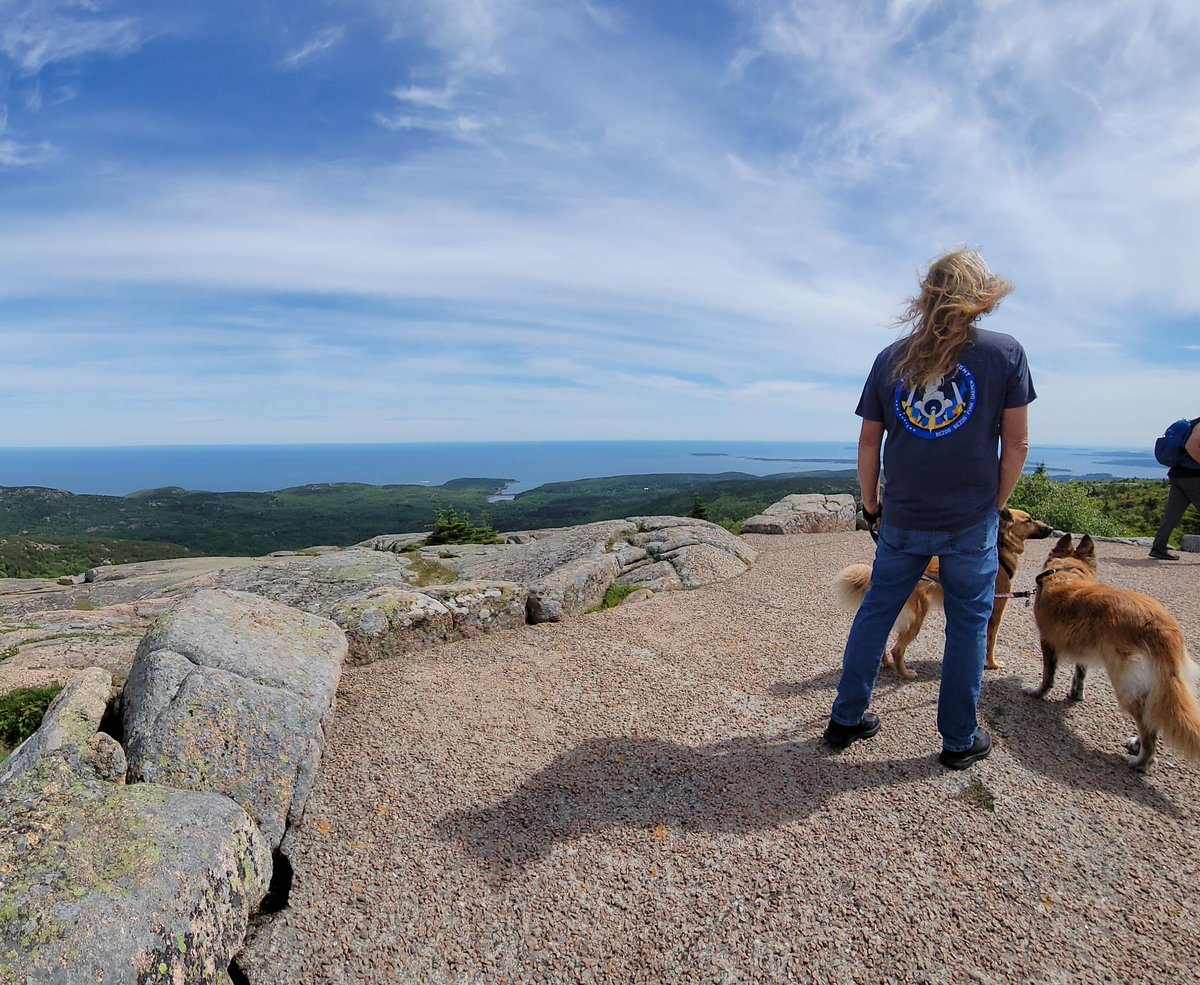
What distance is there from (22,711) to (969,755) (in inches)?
281

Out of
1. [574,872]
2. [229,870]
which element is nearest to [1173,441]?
[574,872]

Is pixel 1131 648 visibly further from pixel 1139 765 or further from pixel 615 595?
pixel 615 595

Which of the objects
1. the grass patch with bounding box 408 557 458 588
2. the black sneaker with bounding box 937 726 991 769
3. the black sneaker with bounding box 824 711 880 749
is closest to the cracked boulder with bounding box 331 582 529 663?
the grass patch with bounding box 408 557 458 588

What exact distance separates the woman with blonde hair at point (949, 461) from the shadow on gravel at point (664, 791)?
0.72 m

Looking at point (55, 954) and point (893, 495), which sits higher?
point (893, 495)

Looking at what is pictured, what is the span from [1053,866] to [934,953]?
1.12 m

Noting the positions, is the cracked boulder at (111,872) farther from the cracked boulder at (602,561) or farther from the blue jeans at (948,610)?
the cracked boulder at (602,561)

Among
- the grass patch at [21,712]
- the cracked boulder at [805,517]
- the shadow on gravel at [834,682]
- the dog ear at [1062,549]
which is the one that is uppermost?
the dog ear at [1062,549]

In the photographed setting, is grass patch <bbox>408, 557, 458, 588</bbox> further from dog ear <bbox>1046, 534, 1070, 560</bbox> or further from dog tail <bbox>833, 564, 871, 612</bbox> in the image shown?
dog ear <bbox>1046, 534, 1070, 560</bbox>

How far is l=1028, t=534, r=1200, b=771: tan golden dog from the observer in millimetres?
4242

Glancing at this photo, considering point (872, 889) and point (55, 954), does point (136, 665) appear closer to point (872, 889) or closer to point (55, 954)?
point (55, 954)

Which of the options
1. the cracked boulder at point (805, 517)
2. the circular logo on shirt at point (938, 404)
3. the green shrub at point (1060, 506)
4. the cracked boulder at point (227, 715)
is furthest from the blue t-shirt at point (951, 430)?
the green shrub at point (1060, 506)

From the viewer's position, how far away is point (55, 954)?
2.53 meters

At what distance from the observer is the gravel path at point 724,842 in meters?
3.26
